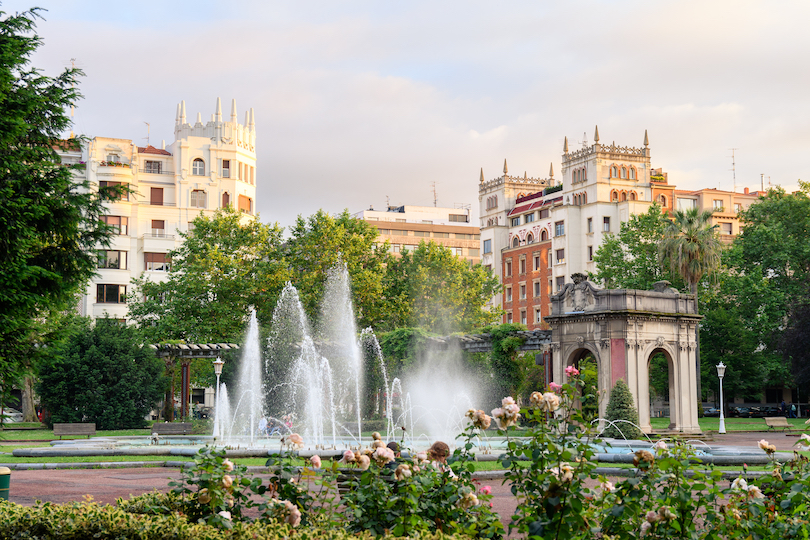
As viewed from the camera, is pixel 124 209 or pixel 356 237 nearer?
pixel 356 237

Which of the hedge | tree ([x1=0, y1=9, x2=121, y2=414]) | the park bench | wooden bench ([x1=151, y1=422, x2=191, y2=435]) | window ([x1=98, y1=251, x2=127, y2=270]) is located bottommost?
the park bench

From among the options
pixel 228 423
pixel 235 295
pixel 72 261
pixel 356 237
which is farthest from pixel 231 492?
pixel 356 237

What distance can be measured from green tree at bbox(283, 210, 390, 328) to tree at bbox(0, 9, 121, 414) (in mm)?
28940

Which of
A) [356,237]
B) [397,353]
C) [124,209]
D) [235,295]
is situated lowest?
[397,353]

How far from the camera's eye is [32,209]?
19.6 metres

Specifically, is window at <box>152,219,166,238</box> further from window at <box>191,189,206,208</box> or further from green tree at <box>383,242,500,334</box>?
green tree at <box>383,242,500,334</box>

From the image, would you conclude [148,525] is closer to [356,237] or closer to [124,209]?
[356,237]

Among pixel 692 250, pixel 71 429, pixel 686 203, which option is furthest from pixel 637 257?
pixel 71 429

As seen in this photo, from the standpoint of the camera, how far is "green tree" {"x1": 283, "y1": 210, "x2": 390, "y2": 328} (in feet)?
168

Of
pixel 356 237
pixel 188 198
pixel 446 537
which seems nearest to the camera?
pixel 446 537

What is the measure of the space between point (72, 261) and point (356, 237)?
34.7 m

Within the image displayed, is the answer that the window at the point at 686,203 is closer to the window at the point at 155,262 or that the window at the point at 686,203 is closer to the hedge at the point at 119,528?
the window at the point at 155,262

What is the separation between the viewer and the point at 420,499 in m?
7.08

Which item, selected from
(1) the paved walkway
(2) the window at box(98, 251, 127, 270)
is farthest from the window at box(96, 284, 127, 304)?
(1) the paved walkway
